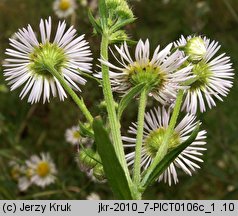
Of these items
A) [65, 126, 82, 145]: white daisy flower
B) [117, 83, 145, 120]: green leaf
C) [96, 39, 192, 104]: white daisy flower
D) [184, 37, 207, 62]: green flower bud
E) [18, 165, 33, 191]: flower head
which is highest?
[65, 126, 82, 145]: white daisy flower

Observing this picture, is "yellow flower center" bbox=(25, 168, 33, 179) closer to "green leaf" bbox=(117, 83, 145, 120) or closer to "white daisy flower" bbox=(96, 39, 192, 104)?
"white daisy flower" bbox=(96, 39, 192, 104)

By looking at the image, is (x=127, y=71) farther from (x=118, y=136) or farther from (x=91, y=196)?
(x=91, y=196)

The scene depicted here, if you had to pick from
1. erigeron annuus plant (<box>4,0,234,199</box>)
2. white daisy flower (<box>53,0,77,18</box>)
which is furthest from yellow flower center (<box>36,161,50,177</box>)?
erigeron annuus plant (<box>4,0,234,199</box>)

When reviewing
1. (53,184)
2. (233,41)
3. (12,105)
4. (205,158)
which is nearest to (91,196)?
(53,184)

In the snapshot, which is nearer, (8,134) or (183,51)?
(183,51)

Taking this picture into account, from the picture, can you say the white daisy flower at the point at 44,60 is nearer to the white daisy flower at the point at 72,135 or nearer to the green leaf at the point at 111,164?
Result: the green leaf at the point at 111,164

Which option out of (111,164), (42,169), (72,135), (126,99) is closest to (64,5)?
(72,135)

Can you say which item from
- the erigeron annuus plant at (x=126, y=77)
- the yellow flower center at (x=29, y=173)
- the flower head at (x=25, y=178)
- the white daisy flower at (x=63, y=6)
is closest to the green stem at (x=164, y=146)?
the erigeron annuus plant at (x=126, y=77)
